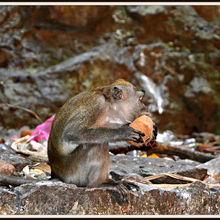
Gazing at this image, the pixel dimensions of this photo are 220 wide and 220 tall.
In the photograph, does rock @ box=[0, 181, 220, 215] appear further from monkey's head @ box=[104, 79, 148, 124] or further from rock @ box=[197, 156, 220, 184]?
rock @ box=[197, 156, 220, 184]

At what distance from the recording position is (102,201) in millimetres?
2070

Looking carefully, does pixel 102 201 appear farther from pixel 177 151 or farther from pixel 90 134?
pixel 177 151

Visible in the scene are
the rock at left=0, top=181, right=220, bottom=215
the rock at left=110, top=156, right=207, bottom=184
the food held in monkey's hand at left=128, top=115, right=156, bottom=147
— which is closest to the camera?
the rock at left=0, top=181, right=220, bottom=215

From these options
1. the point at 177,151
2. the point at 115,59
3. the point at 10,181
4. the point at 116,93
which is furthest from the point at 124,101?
the point at 115,59

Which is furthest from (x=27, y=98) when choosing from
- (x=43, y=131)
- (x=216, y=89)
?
(x=216, y=89)

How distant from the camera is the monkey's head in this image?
7.96ft

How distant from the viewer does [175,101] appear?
6.93 meters

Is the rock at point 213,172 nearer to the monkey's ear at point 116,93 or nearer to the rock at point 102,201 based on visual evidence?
the rock at point 102,201

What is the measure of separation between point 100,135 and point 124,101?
33 cm

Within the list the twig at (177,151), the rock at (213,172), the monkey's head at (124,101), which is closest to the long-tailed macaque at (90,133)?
the monkey's head at (124,101)

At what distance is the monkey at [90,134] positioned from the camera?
2.28 metres

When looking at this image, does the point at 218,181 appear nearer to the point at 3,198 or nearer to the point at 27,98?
the point at 3,198

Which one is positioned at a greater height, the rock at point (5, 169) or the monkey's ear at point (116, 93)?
the monkey's ear at point (116, 93)

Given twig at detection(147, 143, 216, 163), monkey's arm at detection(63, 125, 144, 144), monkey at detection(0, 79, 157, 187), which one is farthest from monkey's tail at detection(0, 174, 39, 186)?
twig at detection(147, 143, 216, 163)
